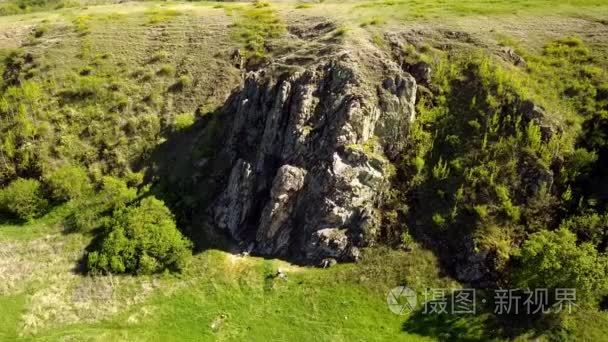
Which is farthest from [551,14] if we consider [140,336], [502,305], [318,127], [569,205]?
[140,336]

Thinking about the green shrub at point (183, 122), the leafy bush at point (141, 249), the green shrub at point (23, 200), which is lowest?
the leafy bush at point (141, 249)

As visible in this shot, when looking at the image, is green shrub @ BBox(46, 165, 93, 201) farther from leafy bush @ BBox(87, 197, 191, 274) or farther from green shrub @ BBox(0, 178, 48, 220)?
leafy bush @ BBox(87, 197, 191, 274)

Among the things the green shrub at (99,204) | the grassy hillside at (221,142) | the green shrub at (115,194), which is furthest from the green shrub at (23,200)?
the green shrub at (115,194)

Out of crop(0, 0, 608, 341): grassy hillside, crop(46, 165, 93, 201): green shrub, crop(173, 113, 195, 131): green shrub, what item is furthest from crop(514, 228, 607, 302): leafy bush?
crop(46, 165, 93, 201): green shrub

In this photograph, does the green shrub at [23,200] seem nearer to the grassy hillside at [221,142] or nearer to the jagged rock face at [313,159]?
the grassy hillside at [221,142]

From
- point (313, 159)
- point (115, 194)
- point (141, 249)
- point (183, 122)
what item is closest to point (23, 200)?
point (115, 194)

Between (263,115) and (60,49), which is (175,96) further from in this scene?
(60,49)
